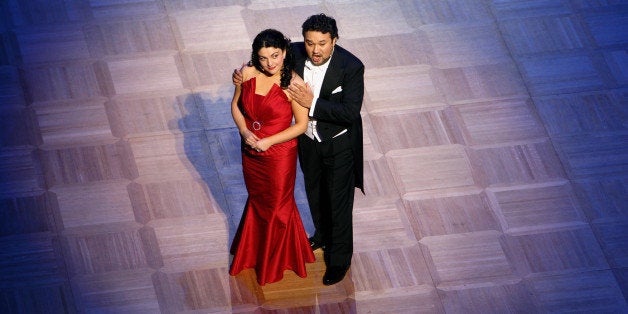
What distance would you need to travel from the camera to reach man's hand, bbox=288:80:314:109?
13.6 ft

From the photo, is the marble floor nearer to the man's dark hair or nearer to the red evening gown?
the red evening gown

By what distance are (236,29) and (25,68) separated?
155 centimetres

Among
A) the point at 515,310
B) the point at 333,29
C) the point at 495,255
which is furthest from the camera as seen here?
the point at 495,255

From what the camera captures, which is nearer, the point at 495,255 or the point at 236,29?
the point at 495,255

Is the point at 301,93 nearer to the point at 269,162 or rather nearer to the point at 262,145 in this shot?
the point at 262,145

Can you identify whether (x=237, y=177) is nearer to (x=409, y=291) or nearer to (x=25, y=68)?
(x=409, y=291)

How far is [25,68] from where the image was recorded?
612cm

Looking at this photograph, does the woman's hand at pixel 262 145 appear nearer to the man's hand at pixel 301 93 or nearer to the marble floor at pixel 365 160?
the man's hand at pixel 301 93

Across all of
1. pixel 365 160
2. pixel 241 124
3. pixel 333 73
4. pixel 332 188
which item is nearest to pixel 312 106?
pixel 333 73

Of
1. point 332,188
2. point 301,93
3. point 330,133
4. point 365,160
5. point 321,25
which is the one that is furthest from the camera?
point 365,160

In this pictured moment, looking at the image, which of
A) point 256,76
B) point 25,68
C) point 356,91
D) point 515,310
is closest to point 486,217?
point 515,310

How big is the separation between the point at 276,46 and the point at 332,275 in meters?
1.45

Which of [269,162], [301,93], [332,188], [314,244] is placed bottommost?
[314,244]

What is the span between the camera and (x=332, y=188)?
4562 mm
